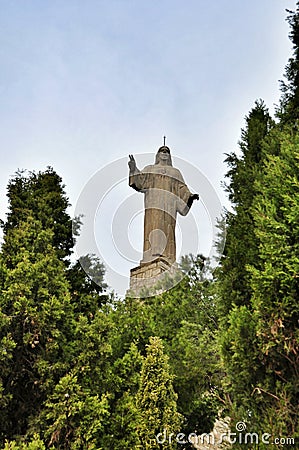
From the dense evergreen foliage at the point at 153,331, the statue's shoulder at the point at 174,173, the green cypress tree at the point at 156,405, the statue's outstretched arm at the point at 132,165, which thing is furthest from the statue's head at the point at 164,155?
the green cypress tree at the point at 156,405

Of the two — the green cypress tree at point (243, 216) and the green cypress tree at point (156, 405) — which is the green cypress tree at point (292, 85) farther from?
the green cypress tree at point (156, 405)

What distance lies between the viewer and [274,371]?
14.9ft

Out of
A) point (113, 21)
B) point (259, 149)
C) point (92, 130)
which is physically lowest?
point (259, 149)

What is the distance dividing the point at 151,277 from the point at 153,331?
3.99 meters

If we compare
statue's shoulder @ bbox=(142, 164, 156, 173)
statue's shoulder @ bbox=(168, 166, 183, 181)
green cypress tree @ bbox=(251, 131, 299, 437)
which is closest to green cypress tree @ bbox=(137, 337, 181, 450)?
green cypress tree @ bbox=(251, 131, 299, 437)

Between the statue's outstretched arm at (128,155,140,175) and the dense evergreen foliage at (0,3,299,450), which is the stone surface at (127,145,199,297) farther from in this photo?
the dense evergreen foliage at (0,3,299,450)

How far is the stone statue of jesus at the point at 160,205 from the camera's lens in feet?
56.1

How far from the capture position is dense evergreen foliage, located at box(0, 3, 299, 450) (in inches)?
181

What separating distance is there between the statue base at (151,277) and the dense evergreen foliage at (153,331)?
197cm

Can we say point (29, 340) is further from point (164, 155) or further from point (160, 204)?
point (164, 155)

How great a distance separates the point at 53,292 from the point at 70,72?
7.24 metres

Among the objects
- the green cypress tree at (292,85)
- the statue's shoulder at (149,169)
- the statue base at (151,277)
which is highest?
the statue's shoulder at (149,169)

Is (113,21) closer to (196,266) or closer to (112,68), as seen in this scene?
(112,68)

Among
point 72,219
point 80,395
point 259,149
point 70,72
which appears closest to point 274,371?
point 259,149
